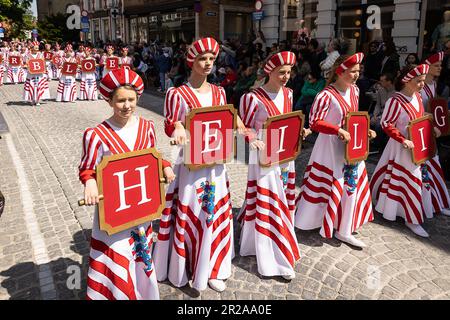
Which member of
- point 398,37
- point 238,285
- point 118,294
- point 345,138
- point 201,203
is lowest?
point 238,285

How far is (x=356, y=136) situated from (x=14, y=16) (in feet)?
147

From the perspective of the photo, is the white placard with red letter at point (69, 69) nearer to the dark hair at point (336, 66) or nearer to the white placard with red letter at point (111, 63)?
the white placard with red letter at point (111, 63)

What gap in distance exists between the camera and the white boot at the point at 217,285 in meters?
3.56

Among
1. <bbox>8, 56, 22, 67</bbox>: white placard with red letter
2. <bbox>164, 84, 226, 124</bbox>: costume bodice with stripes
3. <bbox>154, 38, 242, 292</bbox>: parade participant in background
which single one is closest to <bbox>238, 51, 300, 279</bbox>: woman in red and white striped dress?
<bbox>154, 38, 242, 292</bbox>: parade participant in background

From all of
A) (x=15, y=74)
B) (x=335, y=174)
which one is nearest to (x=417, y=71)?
(x=335, y=174)

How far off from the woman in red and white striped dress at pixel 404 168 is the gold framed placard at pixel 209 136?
87.2 inches

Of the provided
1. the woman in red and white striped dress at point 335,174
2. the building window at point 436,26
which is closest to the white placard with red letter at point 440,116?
the woman in red and white striped dress at point 335,174

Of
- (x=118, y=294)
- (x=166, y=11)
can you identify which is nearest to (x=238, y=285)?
(x=118, y=294)

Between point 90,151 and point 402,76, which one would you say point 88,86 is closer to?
point 402,76

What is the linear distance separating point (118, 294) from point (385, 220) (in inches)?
146

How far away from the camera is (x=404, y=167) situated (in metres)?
4.80

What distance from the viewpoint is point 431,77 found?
5375 mm
